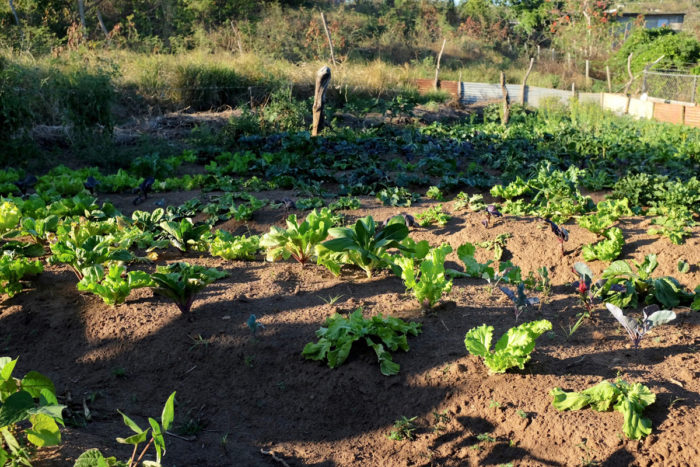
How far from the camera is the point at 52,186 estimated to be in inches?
263

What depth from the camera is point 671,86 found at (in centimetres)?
1770

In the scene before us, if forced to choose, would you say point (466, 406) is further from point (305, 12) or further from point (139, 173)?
point (305, 12)

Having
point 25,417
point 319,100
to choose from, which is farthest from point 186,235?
point 319,100

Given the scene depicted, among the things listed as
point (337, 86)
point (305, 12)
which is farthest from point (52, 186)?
point (305, 12)

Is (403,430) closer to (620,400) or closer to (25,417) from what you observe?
(620,400)

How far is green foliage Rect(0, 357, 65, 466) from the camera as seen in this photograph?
1861mm

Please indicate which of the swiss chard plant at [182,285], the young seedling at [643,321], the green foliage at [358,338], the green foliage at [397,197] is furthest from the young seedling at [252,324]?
the green foliage at [397,197]

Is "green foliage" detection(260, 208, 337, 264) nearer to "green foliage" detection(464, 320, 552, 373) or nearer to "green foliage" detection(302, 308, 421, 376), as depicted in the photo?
"green foliage" detection(302, 308, 421, 376)

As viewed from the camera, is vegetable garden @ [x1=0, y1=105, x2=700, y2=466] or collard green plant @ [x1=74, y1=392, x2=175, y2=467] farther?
vegetable garden @ [x1=0, y1=105, x2=700, y2=466]

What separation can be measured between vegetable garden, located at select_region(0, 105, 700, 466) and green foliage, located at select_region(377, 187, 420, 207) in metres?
0.11

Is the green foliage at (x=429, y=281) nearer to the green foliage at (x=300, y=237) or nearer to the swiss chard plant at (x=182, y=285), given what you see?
the green foliage at (x=300, y=237)

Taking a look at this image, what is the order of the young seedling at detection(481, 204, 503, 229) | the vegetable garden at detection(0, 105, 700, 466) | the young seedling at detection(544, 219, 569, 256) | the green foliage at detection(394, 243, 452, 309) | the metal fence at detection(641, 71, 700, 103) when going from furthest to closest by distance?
the metal fence at detection(641, 71, 700, 103)
the young seedling at detection(481, 204, 503, 229)
the young seedling at detection(544, 219, 569, 256)
the green foliage at detection(394, 243, 452, 309)
the vegetable garden at detection(0, 105, 700, 466)

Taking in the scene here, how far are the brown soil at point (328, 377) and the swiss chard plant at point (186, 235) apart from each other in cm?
68

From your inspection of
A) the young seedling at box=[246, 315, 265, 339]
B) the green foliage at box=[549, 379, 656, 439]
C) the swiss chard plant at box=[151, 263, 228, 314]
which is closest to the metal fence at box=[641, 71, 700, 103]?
the green foliage at box=[549, 379, 656, 439]
